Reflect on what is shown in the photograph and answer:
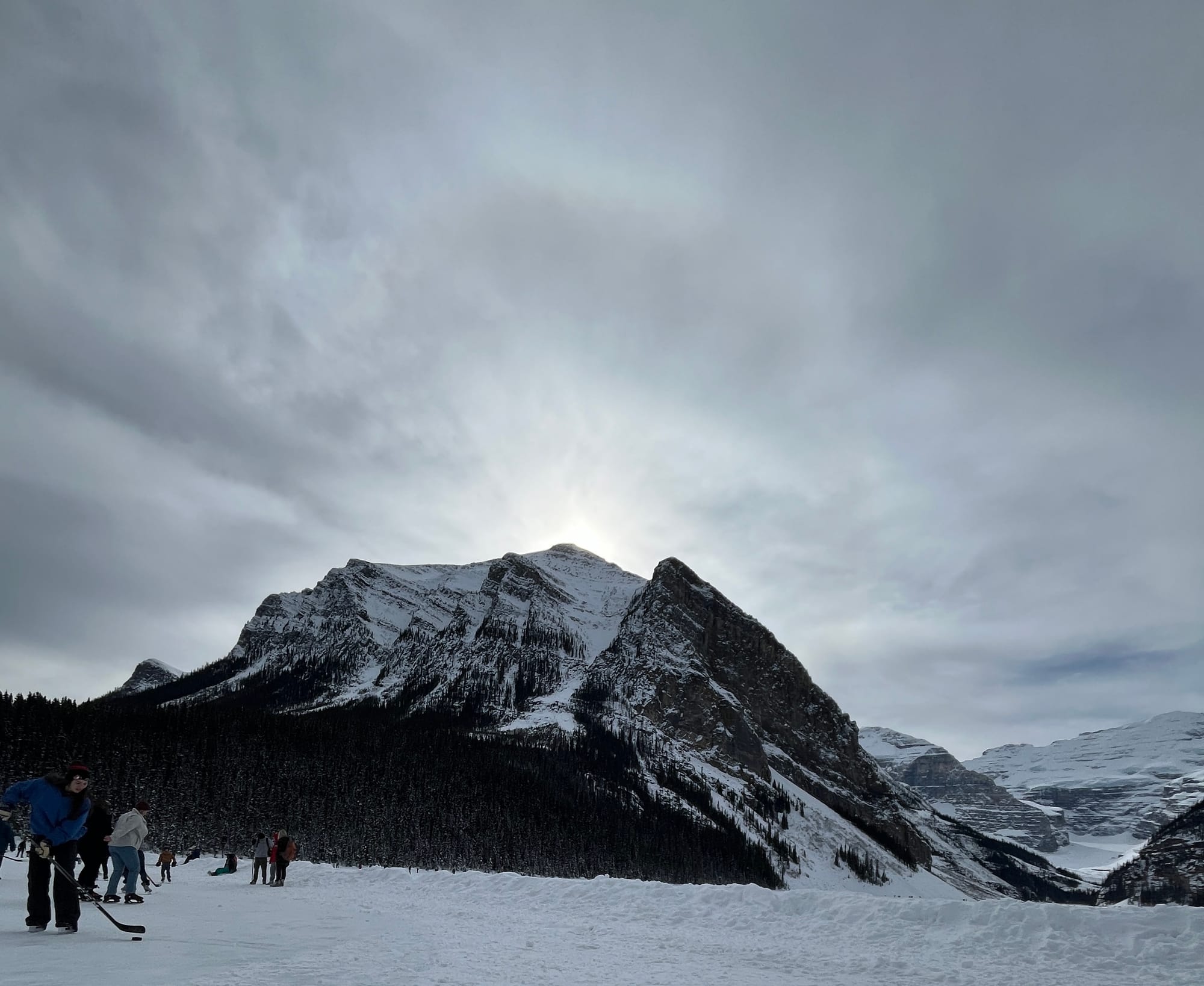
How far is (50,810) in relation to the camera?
10.8 metres

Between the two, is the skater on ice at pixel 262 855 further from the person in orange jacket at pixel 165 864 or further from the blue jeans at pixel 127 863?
the blue jeans at pixel 127 863

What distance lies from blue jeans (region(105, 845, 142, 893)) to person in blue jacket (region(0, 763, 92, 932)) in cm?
509

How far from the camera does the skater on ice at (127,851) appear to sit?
52.3 feet

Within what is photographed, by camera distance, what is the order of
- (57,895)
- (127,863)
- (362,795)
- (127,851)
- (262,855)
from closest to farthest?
(57,895) < (127,863) < (127,851) < (262,855) < (362,795)

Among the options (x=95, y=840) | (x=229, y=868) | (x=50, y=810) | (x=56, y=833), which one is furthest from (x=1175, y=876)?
(x=50, y=810)

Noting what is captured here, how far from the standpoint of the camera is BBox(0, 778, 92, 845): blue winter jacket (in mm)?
10570

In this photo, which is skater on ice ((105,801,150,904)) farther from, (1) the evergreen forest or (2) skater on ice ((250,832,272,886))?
(1) the evergreen forest

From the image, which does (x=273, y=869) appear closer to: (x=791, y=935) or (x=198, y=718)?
(x=791, y=935)

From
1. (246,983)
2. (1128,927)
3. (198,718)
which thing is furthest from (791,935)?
(198,718)

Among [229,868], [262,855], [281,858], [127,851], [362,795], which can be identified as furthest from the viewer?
[362,795]

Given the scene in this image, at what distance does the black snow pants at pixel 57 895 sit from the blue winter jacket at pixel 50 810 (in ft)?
0.55

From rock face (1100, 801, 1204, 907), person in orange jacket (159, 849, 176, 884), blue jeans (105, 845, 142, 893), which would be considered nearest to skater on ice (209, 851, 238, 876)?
person in orange jacket (159, 849, 176, 884)

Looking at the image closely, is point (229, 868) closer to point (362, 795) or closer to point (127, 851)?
point (127, 851)

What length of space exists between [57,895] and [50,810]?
4.07 ft
